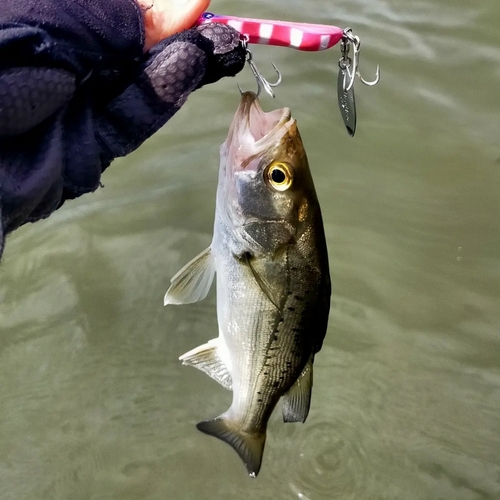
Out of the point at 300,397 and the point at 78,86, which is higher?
the point at 78,86

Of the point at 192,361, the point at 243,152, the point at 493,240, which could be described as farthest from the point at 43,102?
the point at 493,240

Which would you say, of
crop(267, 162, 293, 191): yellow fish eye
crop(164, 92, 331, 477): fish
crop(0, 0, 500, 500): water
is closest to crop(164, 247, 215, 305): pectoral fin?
crop(164, 92, 331, 477): fish

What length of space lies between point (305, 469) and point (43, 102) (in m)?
1.95

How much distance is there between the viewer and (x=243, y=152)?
1512 mm

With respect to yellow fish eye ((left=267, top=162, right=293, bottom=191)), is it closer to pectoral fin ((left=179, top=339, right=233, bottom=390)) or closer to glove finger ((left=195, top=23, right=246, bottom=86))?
glove finger ((left=195, top=23, right=246, bottom=86))

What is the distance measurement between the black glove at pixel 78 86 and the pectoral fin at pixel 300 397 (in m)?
0.84

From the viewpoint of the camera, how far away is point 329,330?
111 inches

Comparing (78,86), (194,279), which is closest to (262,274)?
(194,279)

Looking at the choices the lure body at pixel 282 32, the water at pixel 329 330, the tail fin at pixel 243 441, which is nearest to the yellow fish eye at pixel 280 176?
the lure body at pixel 282 32

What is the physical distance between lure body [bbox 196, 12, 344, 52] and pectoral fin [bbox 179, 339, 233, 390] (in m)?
0.95

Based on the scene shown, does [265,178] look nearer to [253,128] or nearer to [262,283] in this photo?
[253,128]

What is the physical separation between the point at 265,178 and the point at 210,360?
2.29 ft

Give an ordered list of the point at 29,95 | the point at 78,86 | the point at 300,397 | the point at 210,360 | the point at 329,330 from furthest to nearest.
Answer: the point at 329,330, the point at 210,360, the point at 300,397, the point at 78,86, the point at 29,95

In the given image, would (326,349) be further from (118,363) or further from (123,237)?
(123,237)
